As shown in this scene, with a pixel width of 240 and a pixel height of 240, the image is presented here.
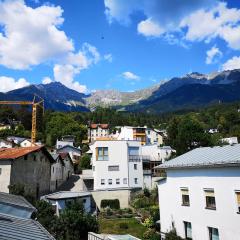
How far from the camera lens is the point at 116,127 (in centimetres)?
19112

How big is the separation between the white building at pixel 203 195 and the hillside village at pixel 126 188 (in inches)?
2.8

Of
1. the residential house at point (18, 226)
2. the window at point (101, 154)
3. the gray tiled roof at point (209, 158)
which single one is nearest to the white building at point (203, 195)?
the gray tiled roof at point (209, 158)

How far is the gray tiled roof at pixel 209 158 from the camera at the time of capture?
82.8 feet

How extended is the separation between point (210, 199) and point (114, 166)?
1320 inches

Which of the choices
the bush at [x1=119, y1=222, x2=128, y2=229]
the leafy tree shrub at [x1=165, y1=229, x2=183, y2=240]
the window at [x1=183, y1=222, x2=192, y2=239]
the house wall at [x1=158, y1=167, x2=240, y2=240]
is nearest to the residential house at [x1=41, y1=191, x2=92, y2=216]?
the bush at [x1=119, y1=222, x2=128, y2=229]

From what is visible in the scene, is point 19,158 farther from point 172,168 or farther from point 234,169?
point 234,169

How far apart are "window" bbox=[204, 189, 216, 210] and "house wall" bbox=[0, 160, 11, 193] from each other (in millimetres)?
27158

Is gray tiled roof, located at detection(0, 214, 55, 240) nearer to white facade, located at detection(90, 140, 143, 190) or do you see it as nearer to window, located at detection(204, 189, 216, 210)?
window, located at detection(204, 189, 216, 210)

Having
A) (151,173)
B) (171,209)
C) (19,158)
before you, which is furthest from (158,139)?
(171,209)

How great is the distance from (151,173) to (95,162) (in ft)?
37.8

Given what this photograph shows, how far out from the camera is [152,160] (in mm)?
77375

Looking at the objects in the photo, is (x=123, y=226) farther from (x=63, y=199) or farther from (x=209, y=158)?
(x=209, y=158)

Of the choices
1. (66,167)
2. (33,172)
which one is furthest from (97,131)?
(33,172)

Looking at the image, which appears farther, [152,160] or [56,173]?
[152,160]
